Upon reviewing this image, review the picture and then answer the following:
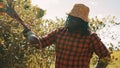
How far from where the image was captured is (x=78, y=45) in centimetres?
531

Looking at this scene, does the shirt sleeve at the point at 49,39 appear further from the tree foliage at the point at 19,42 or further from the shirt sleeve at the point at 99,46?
the tree foliage at the point at 19,42

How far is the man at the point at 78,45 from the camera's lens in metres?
5.23

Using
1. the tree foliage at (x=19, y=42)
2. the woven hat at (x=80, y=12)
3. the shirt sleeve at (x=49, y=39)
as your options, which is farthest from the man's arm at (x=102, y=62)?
the tree foliage at (x=19, y=42)

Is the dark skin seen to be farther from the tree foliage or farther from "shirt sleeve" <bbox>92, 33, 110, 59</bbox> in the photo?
the tree foliage

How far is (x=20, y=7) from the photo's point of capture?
28.2 feet

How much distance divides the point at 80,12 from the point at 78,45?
0.51 meters

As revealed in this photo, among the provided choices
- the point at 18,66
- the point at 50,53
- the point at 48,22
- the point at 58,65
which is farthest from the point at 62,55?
the point at 48,22

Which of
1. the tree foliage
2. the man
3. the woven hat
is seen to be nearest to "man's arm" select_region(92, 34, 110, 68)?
the man

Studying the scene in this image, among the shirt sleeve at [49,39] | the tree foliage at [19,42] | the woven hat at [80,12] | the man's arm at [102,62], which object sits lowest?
the tree foliage at [19,42]

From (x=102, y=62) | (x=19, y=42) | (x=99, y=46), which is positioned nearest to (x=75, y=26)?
(x=99, y=46)

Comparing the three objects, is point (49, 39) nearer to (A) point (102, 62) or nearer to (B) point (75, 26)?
(B) point (75, 26)

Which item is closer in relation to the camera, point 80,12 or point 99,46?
point 99,46

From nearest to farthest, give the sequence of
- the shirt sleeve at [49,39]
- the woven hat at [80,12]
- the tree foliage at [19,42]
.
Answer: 1. the woven hat at [80,12]
2. the shirt sleeve at [49,39]
3. the tree foliage at [19,42]

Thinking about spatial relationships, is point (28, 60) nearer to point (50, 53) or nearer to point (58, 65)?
point (50, 53)
